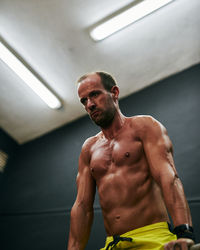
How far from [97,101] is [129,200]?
63 centimetres

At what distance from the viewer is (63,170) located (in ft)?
11.5

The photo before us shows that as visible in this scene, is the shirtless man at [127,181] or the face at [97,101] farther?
the face at [97,101]

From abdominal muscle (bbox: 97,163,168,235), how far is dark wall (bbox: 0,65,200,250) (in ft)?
2.97

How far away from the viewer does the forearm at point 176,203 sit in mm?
1332

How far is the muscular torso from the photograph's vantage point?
5.09 feet

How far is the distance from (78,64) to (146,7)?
3.21 ft

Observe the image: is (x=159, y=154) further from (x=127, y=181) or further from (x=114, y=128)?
(x=114, y=128)

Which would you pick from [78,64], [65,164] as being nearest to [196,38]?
[78,64]

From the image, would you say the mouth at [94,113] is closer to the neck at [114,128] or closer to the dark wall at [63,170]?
the neck at [114,128]

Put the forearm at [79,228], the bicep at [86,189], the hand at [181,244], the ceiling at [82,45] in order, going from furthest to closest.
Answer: the ceiling at [82,45]
the bicep at [86,189]
the forearm at [79,228]
the hand at [181,244]

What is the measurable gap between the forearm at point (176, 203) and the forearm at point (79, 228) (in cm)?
56

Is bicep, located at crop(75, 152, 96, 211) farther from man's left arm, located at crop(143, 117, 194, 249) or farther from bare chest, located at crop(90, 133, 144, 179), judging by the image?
man's left arm, located at crop(143, 117, 194, 249)

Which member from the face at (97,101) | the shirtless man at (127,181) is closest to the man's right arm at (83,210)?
the shirtless man at (127,181)

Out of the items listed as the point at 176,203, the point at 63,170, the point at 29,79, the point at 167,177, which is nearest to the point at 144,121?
the point at 167,177
